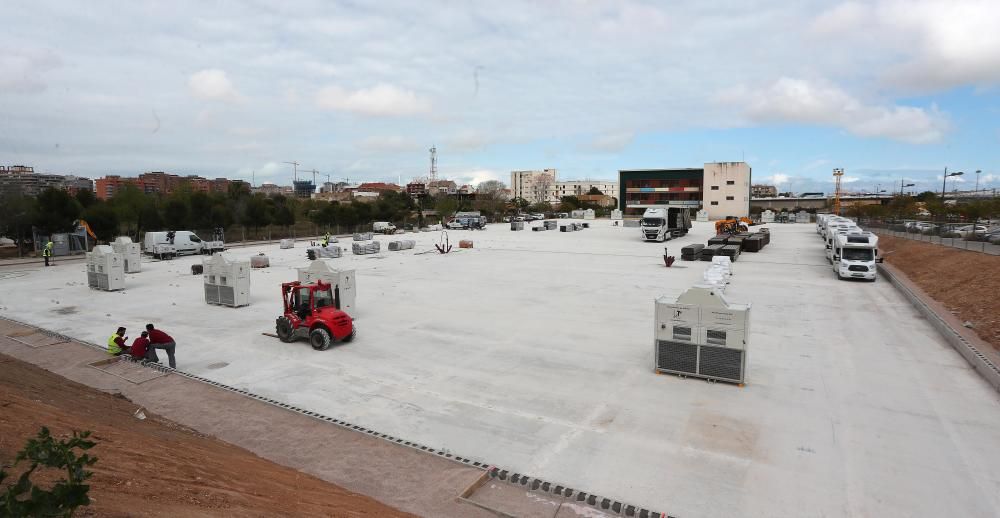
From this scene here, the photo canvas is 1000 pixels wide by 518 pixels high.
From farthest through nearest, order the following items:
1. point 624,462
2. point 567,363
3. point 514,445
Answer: point 567,363 < point 514,445 < point 624,462

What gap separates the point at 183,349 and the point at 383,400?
7.22 m

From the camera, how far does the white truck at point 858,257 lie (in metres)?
25.0

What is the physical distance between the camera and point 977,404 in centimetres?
1046

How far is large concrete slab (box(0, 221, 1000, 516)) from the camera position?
773 cm

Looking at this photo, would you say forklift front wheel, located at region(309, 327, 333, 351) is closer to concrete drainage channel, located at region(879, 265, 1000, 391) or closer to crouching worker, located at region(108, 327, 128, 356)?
crouching worker, located at region(108, 327, 128, 356)

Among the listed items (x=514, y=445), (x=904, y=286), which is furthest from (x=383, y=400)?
(x=904, y=286)

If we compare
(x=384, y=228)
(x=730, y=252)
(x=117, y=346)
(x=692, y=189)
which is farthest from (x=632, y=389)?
(x=692, y=189)

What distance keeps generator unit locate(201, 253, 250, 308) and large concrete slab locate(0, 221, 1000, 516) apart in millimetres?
551

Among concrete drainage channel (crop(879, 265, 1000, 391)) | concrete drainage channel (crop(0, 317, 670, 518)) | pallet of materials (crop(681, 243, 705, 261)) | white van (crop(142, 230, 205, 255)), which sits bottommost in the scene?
concrete drainage channel (crop(0, 317, 670, 518))

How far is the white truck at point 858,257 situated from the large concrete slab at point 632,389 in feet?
6.23

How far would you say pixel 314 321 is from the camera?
14438 millimetres

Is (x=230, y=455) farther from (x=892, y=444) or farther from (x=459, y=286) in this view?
(x=459, y=286)

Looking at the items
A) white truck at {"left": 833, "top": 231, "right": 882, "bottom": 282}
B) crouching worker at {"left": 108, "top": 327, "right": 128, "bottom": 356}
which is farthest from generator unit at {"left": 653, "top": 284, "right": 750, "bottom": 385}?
white truck at {"left": 833, "top": 231, "right": 882, "bottom": 282}

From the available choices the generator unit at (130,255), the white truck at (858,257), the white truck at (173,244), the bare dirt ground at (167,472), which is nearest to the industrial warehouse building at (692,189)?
the white truck at (858,257)
